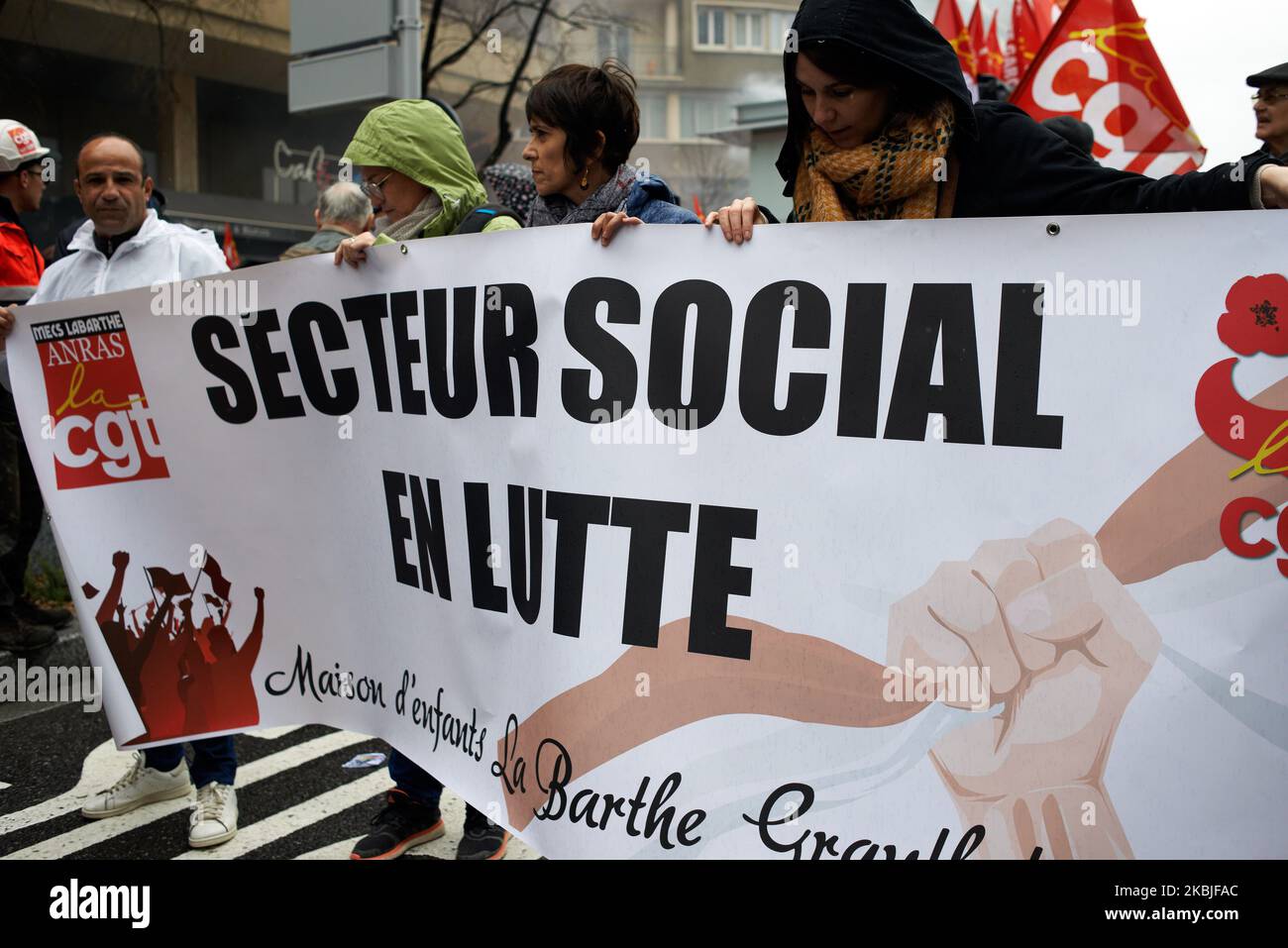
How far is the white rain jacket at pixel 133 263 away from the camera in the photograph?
347 centimetres

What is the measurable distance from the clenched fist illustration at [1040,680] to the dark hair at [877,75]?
0.80m

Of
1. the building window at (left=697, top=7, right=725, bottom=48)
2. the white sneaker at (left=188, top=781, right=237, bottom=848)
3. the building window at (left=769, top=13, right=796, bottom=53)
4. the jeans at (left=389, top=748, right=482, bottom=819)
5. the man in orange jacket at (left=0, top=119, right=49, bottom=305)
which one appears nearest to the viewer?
the jeans at (left=389, top=748, right=482, bottom=819)

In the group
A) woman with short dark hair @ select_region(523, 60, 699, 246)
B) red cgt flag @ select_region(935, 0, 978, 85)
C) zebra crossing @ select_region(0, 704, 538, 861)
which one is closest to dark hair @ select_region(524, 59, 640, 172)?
woman with short dark hair @ select_region(523, 60, 699, 246)

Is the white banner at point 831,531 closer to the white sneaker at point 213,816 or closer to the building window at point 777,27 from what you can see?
the white sneaker at point 213,816

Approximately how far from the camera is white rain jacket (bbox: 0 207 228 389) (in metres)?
3.47

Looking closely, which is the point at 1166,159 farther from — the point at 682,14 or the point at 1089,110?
the point at 682,14

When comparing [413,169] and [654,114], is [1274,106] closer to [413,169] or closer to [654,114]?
[413,169]

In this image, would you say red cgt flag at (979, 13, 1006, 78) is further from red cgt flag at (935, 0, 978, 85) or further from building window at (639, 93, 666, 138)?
building window at (639, 93, 666, 138)

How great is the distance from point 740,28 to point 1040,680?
26.2 m

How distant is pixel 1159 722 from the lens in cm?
192

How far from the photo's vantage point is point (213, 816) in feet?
10.8

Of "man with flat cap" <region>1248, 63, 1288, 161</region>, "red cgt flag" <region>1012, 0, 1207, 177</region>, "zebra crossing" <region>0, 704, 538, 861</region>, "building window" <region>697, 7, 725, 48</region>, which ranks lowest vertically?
"zebra crossing" <region>0, 704, 538, 861</region>

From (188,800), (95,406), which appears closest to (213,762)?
(188,800)

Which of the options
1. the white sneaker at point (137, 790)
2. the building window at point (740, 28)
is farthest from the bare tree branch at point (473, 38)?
the building window at point (740, 28)
